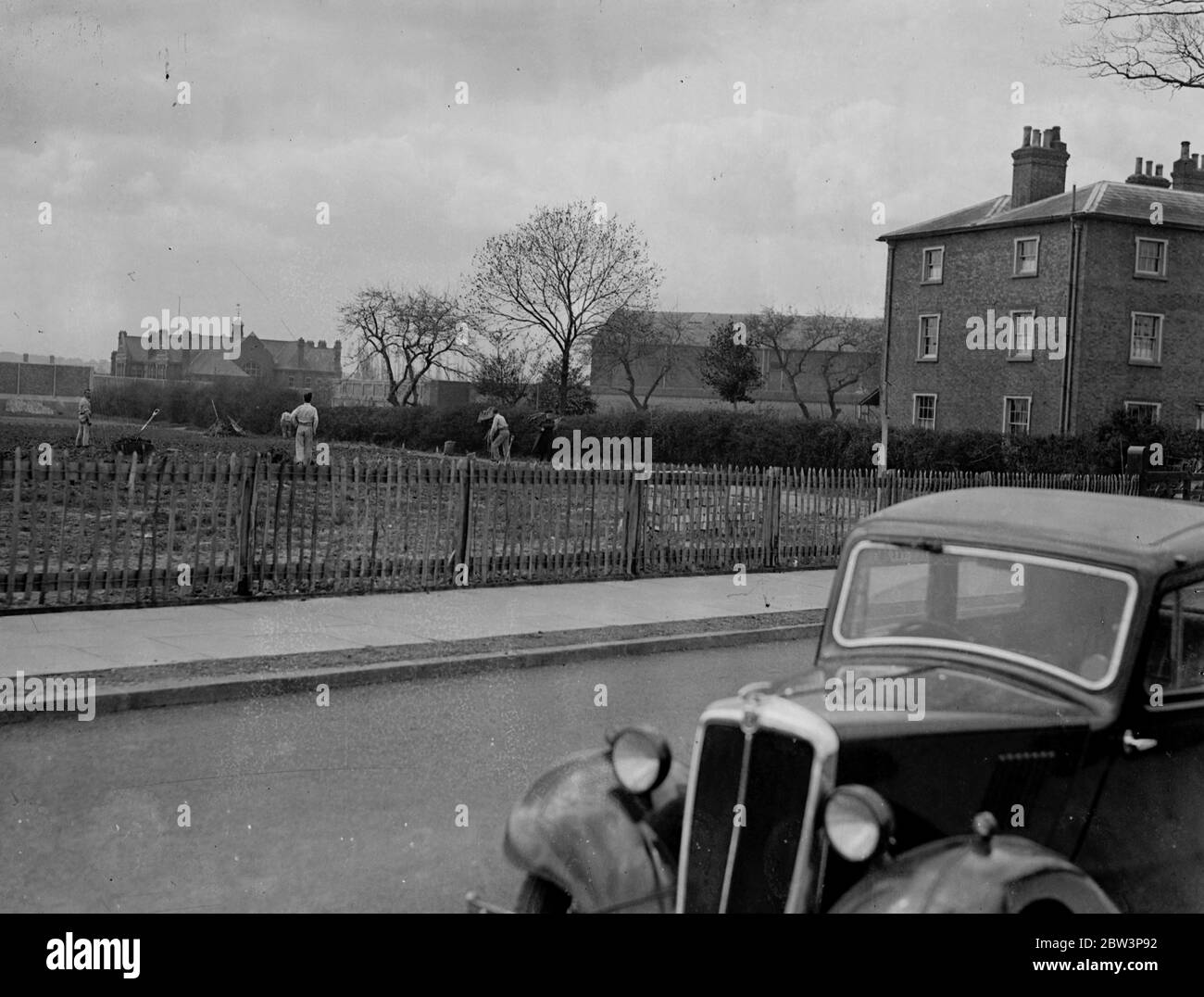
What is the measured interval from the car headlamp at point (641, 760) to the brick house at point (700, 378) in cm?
6002

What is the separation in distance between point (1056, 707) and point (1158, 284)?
41.8 m

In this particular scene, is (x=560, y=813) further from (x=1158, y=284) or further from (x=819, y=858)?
(x=1158, y=284)

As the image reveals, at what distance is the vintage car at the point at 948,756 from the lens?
3594mm

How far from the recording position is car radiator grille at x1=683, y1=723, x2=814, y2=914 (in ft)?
11.9

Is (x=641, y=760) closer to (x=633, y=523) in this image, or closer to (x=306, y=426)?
(x=633, y=523)

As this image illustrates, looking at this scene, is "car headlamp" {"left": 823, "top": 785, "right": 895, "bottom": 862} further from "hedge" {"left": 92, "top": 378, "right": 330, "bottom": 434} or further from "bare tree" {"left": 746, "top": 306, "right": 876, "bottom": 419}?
"bare tree" {"left": 746, "top": 306, "right": 876, "bottom": 419}

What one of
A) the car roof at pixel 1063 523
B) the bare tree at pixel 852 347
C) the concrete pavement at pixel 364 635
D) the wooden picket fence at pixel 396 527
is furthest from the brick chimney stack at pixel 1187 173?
the car roof at pixel 1063 523

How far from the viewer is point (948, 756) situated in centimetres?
381

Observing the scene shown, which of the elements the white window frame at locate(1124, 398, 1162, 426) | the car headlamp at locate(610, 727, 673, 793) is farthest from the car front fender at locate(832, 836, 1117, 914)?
Result: the white window frame at locate(1124, 398, 1162, 426)

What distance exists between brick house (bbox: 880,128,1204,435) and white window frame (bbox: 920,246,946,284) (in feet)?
0.24

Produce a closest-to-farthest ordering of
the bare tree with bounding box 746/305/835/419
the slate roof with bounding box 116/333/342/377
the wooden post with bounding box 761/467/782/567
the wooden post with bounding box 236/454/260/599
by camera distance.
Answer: the wooden post with bounding box 236/454/260/599
the wooden post with bounding box 761/467/782/567
the bare tree with bounding box 746/305/835/419
the slate roof with bounding box 116/333/342/377

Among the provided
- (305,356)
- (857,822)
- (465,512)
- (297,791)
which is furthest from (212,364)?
(857,822)
